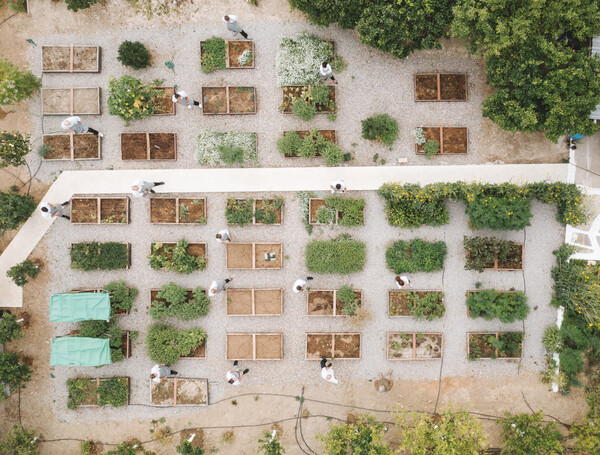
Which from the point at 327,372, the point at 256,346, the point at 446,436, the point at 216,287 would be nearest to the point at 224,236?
the point at 216,287

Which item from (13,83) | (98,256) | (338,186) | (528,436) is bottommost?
(528,436)

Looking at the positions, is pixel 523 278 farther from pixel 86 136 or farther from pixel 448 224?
pixel 86 136

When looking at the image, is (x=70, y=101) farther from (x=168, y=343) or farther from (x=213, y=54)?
(x=168, y=343)

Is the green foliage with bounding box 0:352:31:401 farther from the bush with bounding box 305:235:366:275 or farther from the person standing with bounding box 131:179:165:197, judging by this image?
the bush with bounding box 305:235:366:275

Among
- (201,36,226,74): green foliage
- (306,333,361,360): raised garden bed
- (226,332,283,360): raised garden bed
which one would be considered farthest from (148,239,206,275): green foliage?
(201,36,226,74): green foliage

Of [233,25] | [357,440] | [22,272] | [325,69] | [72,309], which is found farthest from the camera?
[22,272]

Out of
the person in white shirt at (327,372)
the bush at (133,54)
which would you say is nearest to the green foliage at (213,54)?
the bush at (133,54)

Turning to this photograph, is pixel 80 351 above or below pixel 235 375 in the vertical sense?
above
